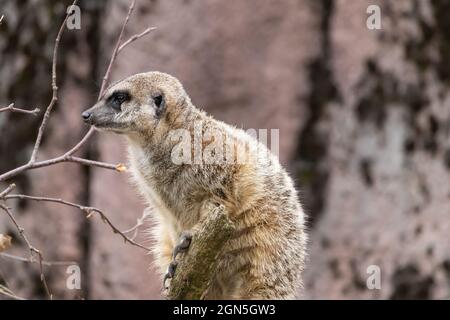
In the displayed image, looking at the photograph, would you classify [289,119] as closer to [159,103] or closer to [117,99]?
[159,103]

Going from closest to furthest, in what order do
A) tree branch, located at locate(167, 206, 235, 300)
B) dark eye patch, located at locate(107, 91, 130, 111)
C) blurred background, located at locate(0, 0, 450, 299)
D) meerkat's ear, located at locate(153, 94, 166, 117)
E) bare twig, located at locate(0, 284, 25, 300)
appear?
1. bare twig, located at locate(0, 284, 25, 300)
2. tree branch, located at locate(167, 206, 235, 300)
3. dark eye patch, located at locate(107, 91, 130, 111)
4. meerkat's ear, located at locate(153, 94, 166, 117)
5. blurred background, located at locate(0, 0, 450, 299)

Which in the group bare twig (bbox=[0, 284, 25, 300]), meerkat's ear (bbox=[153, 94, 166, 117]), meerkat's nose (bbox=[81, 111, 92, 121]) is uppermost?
meerkat's ear (bbox=[153, 94, 166, 117])

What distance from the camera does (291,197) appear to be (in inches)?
193

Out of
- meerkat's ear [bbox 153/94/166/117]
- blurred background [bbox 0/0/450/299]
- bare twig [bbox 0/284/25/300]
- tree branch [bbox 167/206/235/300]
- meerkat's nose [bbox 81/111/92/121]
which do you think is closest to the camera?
bare twig [bbox 0/284/25/300]

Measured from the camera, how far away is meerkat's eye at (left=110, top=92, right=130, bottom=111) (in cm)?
476

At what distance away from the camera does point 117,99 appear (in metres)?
4.78

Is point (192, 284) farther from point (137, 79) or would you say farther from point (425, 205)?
point (425, 205)

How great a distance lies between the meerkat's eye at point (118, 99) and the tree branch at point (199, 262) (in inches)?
43.3

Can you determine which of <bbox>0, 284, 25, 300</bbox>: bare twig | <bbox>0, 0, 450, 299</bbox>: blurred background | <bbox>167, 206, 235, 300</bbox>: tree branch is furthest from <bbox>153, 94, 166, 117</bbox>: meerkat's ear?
<bbox>0, 0, 450, 299</bbox>: blurred background

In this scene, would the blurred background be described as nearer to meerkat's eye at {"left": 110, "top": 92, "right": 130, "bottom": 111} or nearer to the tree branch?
meerkat's eye at {"left": 110, "top": 92, "right": 130, "bottom": 111}

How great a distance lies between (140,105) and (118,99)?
0.42ft

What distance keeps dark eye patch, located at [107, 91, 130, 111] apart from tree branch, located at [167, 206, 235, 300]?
1101 millimetres

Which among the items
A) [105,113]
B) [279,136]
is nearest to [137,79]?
[105,113]

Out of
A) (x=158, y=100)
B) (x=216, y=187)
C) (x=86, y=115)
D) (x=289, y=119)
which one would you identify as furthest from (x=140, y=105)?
(x=289, y=119)
